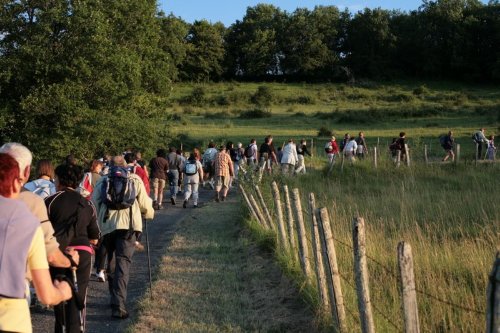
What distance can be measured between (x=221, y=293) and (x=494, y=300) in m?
5.32

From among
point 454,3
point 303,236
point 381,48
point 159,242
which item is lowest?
point 159,242

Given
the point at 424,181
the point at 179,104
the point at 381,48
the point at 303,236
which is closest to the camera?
the point at 303,236

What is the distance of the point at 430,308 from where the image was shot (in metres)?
5.86

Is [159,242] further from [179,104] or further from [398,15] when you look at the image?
[398,15]

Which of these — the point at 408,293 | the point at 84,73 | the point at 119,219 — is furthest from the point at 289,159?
the point at 408,293

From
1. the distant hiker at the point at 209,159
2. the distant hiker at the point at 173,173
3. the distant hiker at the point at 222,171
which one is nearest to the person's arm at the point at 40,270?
the distant hiker at the point at 222,171

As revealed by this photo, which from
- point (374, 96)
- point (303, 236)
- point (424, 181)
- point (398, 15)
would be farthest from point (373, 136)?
point (398, 15)

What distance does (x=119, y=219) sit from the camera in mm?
7395

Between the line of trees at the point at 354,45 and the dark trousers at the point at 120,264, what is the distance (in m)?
69.5

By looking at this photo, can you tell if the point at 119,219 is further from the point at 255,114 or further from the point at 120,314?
the point at 255,114

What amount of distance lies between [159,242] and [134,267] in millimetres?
2171

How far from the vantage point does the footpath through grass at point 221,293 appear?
6816mm

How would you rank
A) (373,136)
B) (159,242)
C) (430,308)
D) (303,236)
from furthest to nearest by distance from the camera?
(373,136) < (159,242) < (303,236) < (430,308)

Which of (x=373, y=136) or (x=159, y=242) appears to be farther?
(x=373, y=136)
